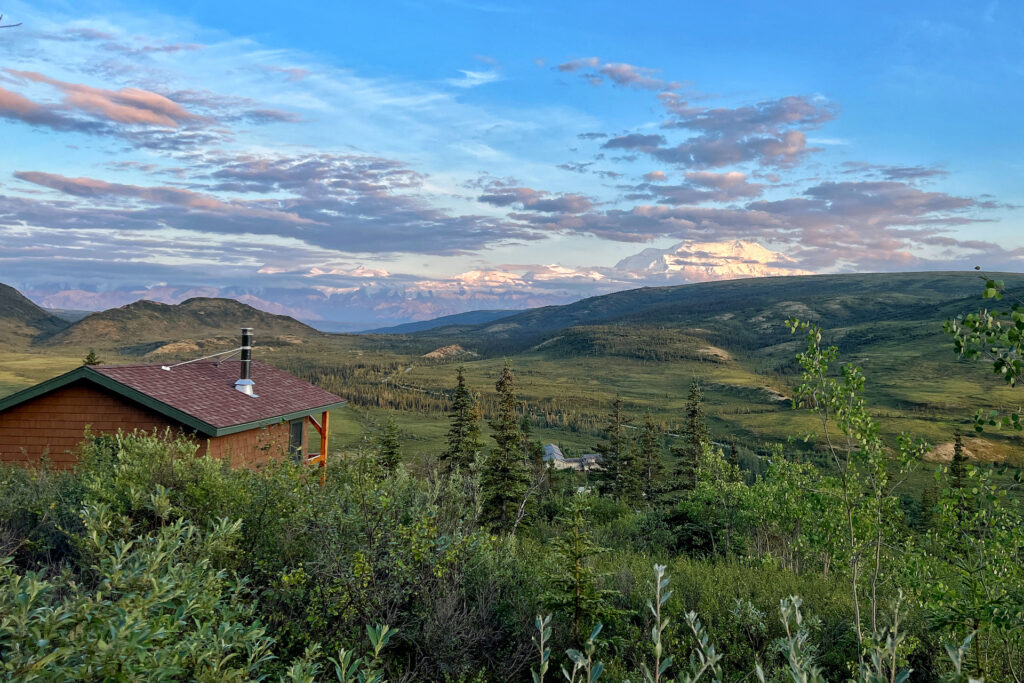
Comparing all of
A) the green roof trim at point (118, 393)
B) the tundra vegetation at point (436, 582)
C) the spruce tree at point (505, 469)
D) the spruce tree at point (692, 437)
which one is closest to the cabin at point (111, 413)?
the green roof trim at point (118, 393)

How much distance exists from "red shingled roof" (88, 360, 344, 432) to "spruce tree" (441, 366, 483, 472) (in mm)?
8158

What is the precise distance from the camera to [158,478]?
9414mm

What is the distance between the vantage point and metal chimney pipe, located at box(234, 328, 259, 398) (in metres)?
20.1

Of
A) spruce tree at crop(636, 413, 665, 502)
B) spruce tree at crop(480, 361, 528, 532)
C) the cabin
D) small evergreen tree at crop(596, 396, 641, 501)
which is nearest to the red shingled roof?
the cabin

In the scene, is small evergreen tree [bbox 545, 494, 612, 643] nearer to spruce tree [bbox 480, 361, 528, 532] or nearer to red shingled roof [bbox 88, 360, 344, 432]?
red shingled roof [bbox 88, 360, 344, 432]

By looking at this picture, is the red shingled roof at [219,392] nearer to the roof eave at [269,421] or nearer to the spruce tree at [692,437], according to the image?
the roof eave at [269,421]

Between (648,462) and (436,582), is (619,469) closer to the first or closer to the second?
(648,462)

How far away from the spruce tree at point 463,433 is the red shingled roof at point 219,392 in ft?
26.8

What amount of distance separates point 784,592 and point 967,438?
116 meters

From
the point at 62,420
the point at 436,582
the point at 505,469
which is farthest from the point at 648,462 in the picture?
the point at 436,582

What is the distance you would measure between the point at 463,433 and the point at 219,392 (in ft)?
47.9

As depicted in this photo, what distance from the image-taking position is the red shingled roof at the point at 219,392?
16.7m

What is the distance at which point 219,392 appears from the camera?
19047 millimetres

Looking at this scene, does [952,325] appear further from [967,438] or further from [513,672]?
[967,438]
